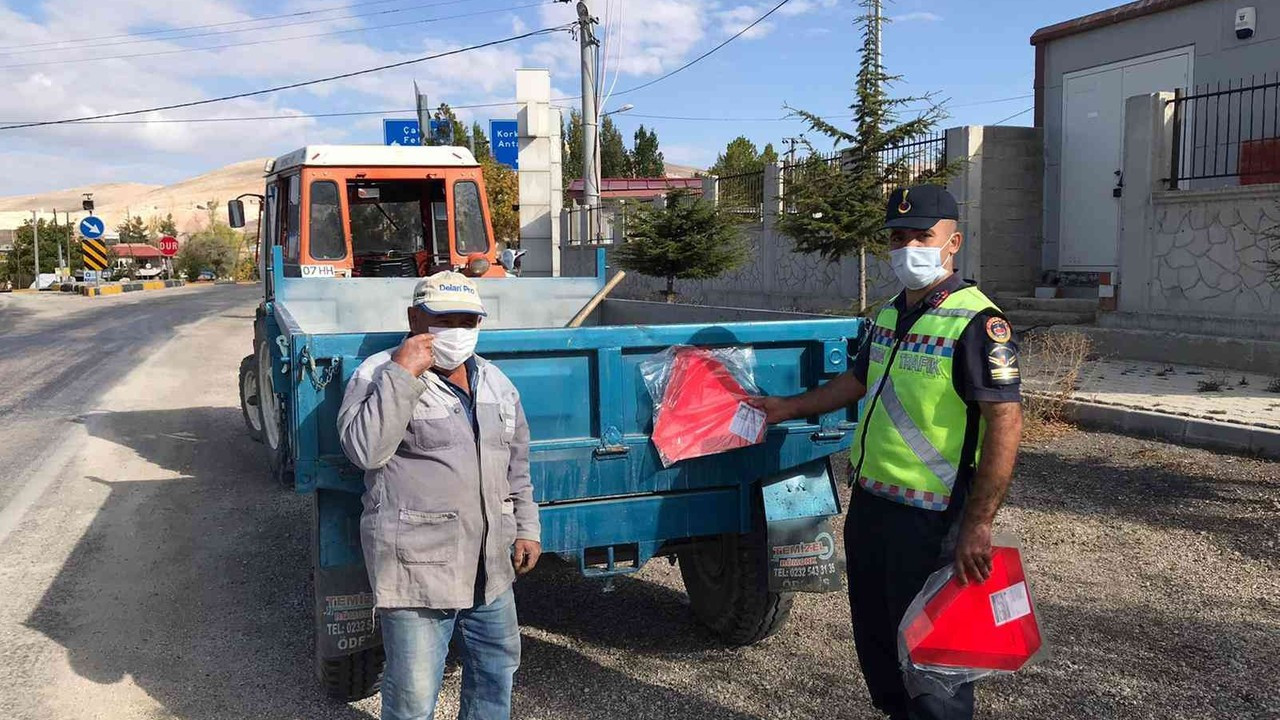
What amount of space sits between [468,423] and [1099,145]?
1326 centimetres

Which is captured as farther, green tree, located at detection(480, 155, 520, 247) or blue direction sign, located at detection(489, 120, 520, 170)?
green tree, located at detection(480, 155, 520, 247)

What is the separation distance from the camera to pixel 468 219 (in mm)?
9219

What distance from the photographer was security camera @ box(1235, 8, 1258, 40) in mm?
12852

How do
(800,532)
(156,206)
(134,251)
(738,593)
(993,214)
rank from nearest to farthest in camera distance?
(800,532) < (738,593) < (993,214) < (134,251) < (156,206)

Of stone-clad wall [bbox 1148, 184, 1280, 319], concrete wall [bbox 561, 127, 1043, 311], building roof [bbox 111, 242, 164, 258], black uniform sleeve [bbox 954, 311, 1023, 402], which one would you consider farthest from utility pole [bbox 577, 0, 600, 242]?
building roof [bbox 111, 242, 164, 258]

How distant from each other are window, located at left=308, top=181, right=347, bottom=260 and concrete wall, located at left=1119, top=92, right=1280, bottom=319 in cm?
874

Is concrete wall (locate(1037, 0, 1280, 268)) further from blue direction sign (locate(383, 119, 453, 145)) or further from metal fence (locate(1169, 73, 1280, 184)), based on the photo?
blue direction sign (locate(383, 119, 453, 145))

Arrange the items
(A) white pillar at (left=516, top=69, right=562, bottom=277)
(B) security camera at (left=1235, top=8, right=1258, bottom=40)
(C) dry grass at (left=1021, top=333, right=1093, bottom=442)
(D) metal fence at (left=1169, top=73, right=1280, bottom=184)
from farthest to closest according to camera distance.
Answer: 1. (A) white pillar at (left=516, top=69, right=562, bottom=277)
2. (B) security camera at (left=1235, top=8, right=1258, bottom=40)
3. (D) metal fence at (left=1169, top=73, right=1280, bottom=184)
4. (C) dry grass at (left=1021, top=333, right=1093, bottom=442)

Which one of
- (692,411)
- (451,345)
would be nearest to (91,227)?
(692,411)

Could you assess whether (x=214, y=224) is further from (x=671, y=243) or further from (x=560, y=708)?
(x=560, y=708)

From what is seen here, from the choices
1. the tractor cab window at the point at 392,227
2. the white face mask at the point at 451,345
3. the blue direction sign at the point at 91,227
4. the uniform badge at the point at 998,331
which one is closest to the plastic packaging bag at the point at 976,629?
the uniform badge at the point at 998,331

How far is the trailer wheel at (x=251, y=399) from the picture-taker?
351 inches

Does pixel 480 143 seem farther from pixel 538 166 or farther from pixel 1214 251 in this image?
pixel 1214 251

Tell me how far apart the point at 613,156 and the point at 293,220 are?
64.9 metres
